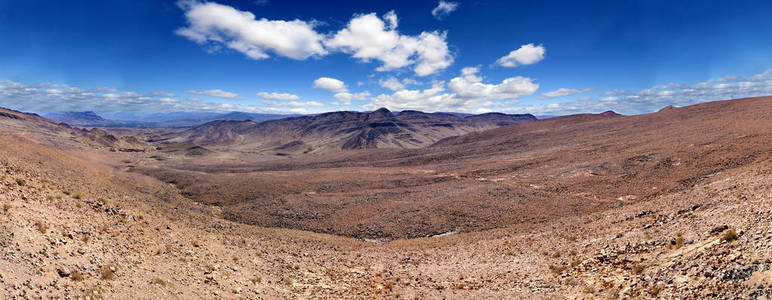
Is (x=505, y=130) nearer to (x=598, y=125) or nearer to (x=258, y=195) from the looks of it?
(x=598, y=125)

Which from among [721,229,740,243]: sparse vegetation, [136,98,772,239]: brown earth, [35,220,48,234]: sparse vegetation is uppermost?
[35,220,48,234]: sparse vegetation

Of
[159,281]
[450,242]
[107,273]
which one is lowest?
[450,242]

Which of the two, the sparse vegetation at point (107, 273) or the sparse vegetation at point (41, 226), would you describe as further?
the sparse vegetation at point (41, 226)

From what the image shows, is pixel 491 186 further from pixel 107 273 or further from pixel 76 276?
pixel 76 276

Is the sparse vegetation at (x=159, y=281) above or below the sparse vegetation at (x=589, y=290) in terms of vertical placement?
above

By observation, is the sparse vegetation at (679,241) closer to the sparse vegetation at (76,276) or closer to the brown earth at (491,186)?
the brown earth at (491,186)

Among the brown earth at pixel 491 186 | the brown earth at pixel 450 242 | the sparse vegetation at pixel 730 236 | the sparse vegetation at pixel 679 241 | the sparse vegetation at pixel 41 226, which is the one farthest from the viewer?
the brown earth at pixel 491 186

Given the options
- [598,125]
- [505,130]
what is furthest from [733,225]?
[505,130]

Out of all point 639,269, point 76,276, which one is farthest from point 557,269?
point 76,276

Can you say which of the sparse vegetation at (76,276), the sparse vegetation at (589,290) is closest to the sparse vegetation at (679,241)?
the sparse vegetation at (589,290)

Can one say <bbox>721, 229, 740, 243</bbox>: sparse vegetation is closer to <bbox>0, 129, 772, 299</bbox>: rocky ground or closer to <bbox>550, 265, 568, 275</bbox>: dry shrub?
<bbox>0, 129, 772, 299</bbox>: rocky ground

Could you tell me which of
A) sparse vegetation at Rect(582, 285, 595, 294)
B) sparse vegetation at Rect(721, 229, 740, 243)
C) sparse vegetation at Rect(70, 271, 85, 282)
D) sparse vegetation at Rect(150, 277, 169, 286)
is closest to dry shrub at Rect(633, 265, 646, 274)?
sparse vegetation at Rect(582, 285, 595, 294)
